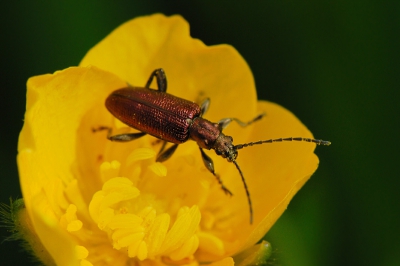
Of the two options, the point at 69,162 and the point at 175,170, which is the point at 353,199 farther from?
the point at 69,162

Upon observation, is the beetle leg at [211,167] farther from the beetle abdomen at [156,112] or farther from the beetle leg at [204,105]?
the beetle leg at [204,105]

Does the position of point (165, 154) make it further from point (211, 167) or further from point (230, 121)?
point (230, 121)

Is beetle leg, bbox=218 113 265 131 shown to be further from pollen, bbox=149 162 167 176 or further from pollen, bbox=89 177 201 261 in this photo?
pollen, bbox=89 177 201 261

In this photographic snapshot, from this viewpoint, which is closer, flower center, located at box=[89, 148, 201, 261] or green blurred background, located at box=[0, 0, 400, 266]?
flower center, located at box=[89, 148, 201, 261]

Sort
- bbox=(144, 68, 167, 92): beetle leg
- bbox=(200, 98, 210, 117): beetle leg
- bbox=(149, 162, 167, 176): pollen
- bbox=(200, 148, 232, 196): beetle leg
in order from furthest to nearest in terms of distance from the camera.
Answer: bbox=(200, 98, 210, 117): beetle leg < bbox=(144, 68, 167, 92): beetle leg < bbox=(200, 148, 232, 196): beetle leg < bbox=(149, 162, 167, 176): pollen

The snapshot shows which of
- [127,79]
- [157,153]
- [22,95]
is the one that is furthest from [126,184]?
[22,95]

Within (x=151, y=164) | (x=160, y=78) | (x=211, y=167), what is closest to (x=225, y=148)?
(x=211, y=167)

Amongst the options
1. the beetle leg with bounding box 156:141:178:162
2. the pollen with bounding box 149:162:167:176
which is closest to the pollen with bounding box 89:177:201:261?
the pollen with bounding box 149:162:167:176
